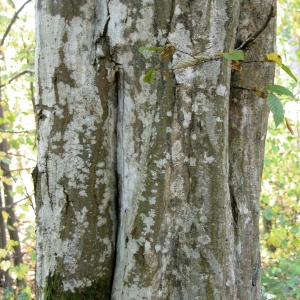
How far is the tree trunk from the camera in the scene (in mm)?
1376

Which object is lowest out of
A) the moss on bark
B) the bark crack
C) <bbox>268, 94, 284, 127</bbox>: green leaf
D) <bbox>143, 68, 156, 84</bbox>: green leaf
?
the moss on bark

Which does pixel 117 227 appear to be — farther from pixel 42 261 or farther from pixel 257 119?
pixel 257 119

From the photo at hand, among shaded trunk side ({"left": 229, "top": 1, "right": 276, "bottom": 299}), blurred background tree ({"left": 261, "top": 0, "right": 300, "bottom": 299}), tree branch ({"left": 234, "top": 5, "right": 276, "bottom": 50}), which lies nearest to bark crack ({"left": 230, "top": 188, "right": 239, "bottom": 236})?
shaded trunk side ({"left": 229, "top": 1, "right": 276, "bottom": 299})

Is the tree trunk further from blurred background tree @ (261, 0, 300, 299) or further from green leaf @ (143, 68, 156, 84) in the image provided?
blurred background tree @ (261, 0, 300, 299)

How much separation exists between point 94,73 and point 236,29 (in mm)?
591

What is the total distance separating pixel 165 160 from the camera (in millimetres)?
1371

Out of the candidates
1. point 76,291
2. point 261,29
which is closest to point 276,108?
point 261,29

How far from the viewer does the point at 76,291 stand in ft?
4.72

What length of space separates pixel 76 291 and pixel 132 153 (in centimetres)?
55

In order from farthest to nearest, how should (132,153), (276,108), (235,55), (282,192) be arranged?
(282,192), (132,153), (276,108), (235,55)

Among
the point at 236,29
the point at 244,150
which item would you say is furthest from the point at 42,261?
the point at 236,29

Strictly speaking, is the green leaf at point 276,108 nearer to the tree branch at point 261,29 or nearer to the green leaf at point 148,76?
the tree branch at point 261,29

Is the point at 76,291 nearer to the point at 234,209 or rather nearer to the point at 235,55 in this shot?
the point at 234,209

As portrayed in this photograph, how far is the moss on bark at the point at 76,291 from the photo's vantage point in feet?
4.72
